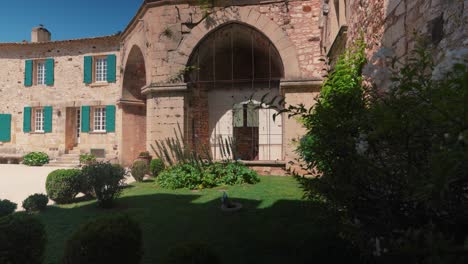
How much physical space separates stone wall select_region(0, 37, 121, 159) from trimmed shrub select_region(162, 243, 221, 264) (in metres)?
12.4

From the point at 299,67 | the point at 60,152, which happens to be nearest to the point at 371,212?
the point at 299,67

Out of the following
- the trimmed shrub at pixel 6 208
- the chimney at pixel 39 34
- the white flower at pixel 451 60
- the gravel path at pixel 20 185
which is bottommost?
the gravel path at pixel 20 185

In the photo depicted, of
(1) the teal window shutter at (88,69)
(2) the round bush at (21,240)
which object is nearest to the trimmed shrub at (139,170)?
(2) the round bush at (21,240)

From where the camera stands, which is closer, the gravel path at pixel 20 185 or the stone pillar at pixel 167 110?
the gravel path at pixel 20 185

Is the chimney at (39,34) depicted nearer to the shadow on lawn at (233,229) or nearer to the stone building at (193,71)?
the stone building at (193,71)

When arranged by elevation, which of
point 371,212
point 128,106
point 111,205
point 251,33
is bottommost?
point 111,205

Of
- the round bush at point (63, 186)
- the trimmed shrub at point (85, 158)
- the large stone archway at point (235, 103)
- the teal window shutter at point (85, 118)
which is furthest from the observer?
the teal window shutter at point (85, 118)

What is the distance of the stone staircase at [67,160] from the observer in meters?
13.5

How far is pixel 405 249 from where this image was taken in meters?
0.81

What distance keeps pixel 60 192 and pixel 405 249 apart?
6772 millimetres

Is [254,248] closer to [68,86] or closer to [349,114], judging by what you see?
[349,114]

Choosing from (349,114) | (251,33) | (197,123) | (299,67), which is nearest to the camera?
(349,114)

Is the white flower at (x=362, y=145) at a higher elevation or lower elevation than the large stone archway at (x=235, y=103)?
lower

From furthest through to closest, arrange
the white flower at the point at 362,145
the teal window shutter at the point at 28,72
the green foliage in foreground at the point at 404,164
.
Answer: the teal window shutter at the point at 28,72 → the white flower at the point at 362,145 → the green foliage in foreground at the point at 404,164
